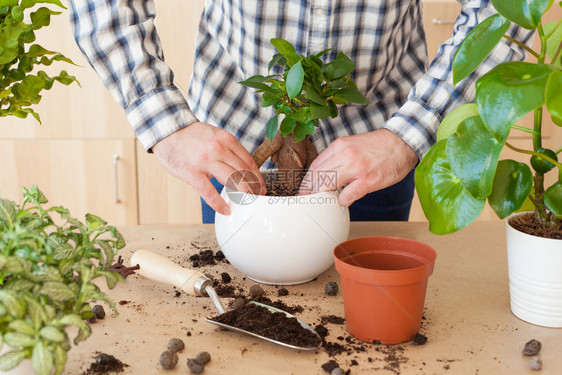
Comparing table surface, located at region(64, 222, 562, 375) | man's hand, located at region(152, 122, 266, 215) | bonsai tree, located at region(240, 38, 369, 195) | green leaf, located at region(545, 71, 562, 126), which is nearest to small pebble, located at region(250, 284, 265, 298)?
table surface, located at region(64, 222, 562, 375)

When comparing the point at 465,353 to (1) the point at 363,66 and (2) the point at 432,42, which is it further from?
(2) the point at 432,42

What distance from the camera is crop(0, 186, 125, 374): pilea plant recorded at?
1.77 ft

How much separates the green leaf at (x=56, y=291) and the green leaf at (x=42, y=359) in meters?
0.05

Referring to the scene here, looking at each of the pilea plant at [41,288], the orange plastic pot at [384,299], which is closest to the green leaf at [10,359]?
the pilea plant at [41,288]

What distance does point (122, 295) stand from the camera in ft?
2.97

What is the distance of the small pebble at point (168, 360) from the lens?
2.29 feet

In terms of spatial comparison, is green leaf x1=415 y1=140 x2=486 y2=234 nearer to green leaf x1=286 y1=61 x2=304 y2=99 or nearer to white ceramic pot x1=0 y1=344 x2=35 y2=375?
green leaf x1=286 y1=61 x2=304 y2=99

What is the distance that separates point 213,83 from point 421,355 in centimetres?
81

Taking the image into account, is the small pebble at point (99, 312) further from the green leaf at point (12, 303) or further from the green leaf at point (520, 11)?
the green leaf at point (520, 11)

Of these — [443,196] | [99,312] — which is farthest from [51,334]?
[443,196]

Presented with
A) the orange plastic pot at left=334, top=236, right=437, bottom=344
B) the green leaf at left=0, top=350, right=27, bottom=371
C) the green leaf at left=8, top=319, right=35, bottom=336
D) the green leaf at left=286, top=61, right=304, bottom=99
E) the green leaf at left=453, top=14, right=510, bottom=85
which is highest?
the green leaf at left=453, top=14, right=510, bottom=85

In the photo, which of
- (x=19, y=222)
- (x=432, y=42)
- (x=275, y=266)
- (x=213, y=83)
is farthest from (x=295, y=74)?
(x=432, y=42)

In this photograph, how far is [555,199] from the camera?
2.44 ft

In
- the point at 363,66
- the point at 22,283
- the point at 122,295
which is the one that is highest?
the point at 363,66
